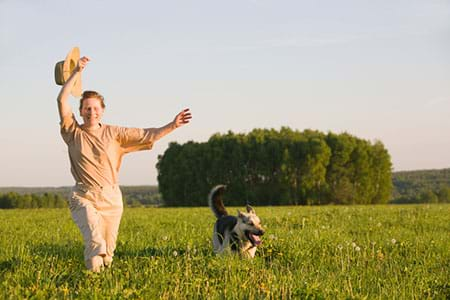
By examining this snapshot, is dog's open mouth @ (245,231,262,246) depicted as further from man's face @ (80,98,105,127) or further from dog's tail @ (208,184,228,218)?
man's face @ (80,98,105,127)

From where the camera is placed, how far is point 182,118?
718cm

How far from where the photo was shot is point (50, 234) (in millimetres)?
11945

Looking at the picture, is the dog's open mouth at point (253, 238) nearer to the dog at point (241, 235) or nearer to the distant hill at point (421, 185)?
the dog at point (241, 235)

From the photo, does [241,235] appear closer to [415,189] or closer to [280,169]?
[280,169]

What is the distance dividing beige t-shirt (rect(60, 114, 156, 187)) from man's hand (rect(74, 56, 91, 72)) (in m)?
0.62

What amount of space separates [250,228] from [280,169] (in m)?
50.8

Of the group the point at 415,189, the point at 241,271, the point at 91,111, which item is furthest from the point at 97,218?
the point at 415,189

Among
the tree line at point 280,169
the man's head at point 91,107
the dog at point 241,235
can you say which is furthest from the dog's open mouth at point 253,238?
the tree line at point 280,169

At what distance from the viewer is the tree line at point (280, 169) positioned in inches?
2303

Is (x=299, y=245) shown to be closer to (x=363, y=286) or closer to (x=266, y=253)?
(x=266, y=253)

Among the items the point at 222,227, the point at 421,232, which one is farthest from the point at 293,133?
the point at 222,227

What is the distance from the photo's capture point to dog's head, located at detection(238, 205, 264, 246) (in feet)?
26.6

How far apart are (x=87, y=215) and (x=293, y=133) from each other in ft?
189

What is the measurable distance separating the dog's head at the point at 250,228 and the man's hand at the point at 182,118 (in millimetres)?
1978
